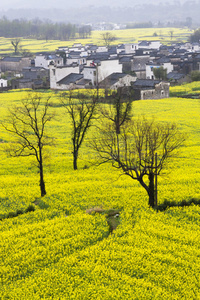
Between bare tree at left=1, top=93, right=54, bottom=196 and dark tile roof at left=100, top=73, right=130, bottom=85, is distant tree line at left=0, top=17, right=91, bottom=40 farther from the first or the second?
bare tree at left=1, top=93, right=54, bottom=196

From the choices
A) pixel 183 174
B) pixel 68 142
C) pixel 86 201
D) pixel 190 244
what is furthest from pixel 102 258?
pixel 68 142

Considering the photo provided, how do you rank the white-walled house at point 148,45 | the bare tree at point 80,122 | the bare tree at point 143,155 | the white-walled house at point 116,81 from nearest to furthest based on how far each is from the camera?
the bare tree at point 143,155, the bare tree at point 80,122, the white-walled house at point 116,81, the white-walled house at point 148,45

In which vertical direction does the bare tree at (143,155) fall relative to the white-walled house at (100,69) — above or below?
below

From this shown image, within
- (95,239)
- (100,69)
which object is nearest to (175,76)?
(100,69)

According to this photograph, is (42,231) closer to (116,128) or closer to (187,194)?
(187,194)

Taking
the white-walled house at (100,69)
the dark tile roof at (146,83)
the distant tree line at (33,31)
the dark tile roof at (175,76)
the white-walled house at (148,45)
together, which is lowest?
the dark tile roof at (146,83)

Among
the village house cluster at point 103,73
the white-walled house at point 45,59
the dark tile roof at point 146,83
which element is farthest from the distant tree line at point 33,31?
the dark tile roof at point 146,83

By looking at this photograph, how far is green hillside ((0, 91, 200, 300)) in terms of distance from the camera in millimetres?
13336

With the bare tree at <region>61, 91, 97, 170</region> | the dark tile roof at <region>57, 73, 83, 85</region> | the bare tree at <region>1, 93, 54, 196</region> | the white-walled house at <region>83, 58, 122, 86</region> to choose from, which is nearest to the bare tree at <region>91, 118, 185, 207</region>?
the bare tree at <region>61, 91, 97, 170</region>

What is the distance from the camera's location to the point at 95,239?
55.5 ft

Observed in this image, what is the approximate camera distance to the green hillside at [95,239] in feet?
43.8

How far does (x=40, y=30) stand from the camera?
19088 centimetres

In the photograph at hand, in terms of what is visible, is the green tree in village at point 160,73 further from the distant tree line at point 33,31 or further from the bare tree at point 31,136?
the distant tree line at point 33,31

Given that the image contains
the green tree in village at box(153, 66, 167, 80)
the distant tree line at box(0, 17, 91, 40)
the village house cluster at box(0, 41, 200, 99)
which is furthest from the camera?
the distant tree line at box(0, 17, 91, 40)
